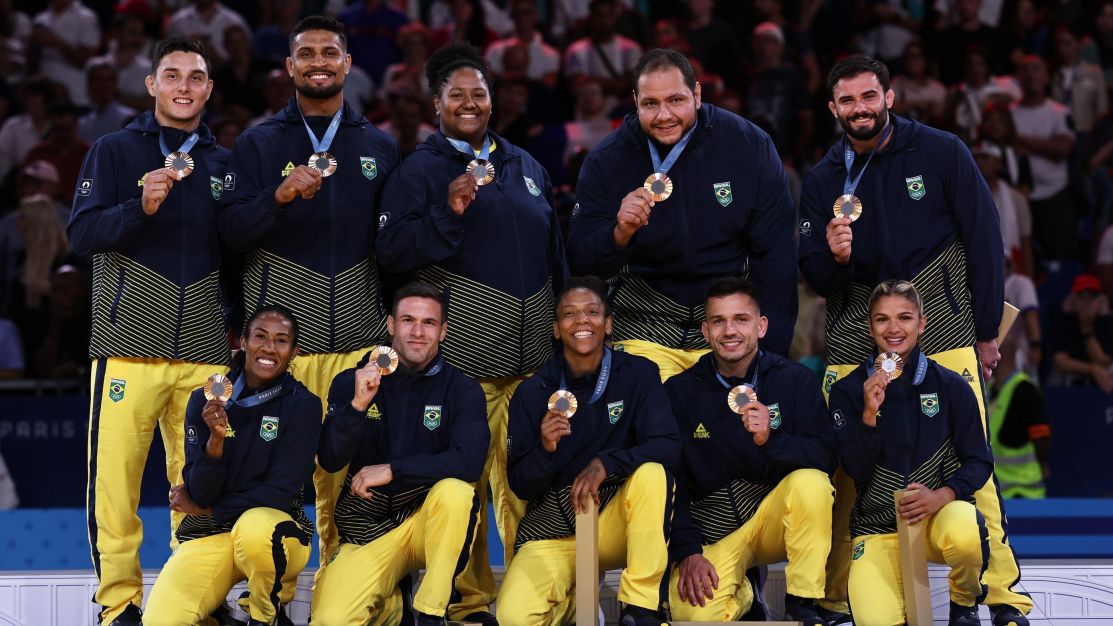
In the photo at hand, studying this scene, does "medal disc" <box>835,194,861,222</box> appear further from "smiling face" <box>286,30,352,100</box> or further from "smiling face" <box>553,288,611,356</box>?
"smiling face" <box>286,30,352,100</box>

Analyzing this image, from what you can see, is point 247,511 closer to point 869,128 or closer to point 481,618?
point 481,618

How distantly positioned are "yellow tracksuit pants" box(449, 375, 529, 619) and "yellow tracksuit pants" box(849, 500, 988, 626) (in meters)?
1.42

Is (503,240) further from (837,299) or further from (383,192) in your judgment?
(837,299)

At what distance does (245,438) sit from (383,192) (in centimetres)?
117

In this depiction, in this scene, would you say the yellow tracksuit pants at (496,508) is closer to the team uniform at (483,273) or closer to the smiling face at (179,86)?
the team uniform at (483,273)

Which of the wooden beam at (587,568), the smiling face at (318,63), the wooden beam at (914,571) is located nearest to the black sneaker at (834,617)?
the wooden beam at (914,571)

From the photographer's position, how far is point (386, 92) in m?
11.1

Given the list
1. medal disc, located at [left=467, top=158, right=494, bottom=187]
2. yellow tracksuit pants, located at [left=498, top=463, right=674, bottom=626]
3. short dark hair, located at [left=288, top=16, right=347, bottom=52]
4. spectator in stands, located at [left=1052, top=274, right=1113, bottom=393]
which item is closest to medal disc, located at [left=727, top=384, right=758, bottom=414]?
yellow tracksuit pants, located at [left=498, top=463, right=674, bottom=626]

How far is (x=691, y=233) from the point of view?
6.34m

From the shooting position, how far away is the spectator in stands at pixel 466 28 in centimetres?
1201

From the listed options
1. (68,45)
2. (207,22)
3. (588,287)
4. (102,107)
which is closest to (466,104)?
(588,287)

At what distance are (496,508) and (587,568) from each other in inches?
37.8

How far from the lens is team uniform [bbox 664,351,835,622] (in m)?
6.02

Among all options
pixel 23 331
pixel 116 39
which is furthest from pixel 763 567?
pixel 116 39
